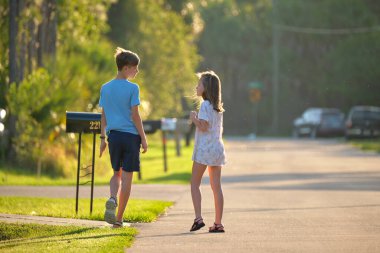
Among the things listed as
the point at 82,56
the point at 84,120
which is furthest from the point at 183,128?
the point at 84,120

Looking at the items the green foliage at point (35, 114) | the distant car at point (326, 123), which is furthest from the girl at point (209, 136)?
the distant car at point (326, 123)

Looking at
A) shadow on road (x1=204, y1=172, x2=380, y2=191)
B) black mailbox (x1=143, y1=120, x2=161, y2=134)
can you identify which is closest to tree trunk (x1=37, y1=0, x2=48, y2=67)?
black mailbox (x1=143, y1=120, x2=161, y2=134)

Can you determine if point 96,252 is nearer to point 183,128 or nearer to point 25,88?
point 25,88

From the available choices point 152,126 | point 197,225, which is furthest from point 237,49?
point 197,225

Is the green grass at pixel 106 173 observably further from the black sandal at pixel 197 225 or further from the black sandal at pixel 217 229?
the black sandal at pixel 217 229

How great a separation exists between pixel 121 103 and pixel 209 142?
1067 mm

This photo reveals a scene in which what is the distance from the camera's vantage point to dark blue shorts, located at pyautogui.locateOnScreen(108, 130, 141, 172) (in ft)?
39.1

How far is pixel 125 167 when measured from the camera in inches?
471

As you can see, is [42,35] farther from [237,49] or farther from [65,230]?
[237,49]

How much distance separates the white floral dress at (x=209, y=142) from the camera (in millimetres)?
12156

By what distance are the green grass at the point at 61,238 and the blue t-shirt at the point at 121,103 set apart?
1112 mm

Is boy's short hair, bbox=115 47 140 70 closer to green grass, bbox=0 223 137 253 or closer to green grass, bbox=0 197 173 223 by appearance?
green grass, bbox=0 223 137 253

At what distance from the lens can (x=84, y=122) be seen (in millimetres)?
13562

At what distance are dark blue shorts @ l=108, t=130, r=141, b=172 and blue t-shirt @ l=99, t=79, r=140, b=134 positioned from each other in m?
0.07
